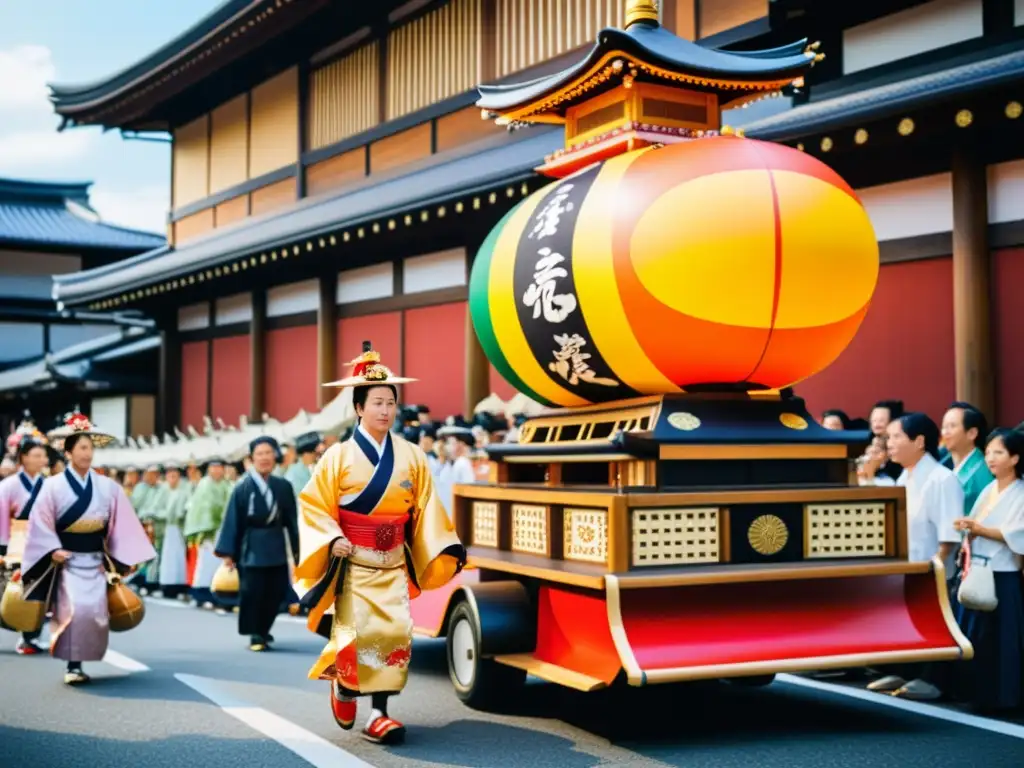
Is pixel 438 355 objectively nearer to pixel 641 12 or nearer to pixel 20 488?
pixel 20 488

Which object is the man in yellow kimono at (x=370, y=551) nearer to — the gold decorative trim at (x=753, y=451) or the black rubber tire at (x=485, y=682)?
the black rubber tire at (x=485, y=682)

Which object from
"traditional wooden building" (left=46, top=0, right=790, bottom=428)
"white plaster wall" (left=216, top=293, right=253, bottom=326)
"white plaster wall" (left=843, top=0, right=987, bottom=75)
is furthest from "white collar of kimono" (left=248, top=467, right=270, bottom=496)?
"white plaster wall" (left=216, top=293, right=253, bottom=326)

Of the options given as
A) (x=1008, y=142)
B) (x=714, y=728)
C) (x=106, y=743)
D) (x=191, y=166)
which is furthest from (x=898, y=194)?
(x=191, y=166)

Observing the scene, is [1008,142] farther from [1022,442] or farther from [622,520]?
[622,520]

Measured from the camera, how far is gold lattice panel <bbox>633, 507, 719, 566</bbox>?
195 inches

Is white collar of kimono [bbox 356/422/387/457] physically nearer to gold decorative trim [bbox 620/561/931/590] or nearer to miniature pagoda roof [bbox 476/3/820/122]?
gold decorative trim [bbox 620/561/931/590]

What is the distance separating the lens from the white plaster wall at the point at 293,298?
1635 centimetres

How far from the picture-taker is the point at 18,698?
6426 millimetres

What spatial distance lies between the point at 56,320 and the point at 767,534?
29311 millimetres

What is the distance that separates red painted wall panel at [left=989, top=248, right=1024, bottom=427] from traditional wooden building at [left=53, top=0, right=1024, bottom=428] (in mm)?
38

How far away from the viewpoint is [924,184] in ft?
28.6

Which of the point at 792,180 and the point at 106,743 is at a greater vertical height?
the point at 792,180

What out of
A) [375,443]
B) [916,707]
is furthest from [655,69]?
[916,707]

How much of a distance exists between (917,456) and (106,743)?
4.13 meters
